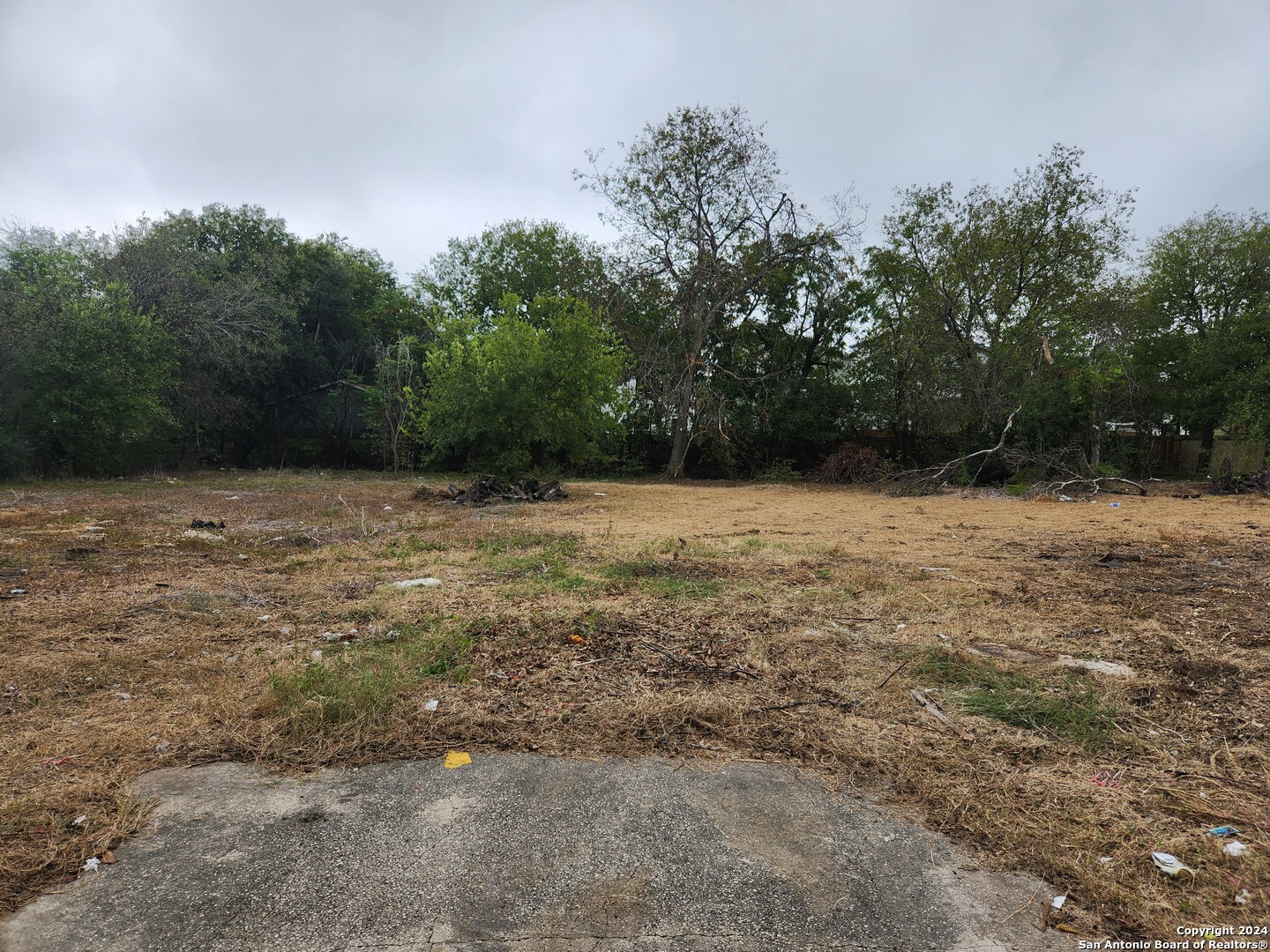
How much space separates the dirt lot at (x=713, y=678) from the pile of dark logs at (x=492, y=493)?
5.02 metres

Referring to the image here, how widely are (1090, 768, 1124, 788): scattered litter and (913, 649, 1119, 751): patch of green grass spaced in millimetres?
169

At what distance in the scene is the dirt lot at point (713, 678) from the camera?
191 centimetres

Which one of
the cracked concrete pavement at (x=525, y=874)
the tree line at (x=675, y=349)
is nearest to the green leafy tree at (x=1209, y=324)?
the tree line at (x=675, y=349)

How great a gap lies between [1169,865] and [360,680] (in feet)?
8.83

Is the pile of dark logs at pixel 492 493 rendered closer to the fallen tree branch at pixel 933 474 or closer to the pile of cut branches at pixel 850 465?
the fallen tree branch at pixel 933 474

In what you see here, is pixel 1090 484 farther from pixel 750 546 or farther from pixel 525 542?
pixel 525 542

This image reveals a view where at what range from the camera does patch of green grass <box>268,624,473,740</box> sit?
8.15 feet

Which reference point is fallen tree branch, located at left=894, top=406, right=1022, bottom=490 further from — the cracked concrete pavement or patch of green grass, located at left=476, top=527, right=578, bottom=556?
the cracked concrete pavement

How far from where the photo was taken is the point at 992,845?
1.83 m

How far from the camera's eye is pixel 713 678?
3.00 m

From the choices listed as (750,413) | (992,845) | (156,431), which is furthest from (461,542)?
(750,413)

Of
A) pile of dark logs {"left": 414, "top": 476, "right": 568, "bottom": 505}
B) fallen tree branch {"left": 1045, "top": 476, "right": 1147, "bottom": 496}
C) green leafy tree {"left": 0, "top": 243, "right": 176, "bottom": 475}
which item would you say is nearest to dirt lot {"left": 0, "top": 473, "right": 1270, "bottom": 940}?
pile of dark logs {"left": 414, "top": 476, "right": 568, "bottom": 505}

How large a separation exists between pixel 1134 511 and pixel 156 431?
1937cm

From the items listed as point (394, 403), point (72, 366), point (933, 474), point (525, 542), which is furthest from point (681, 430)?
point (72, 366)
